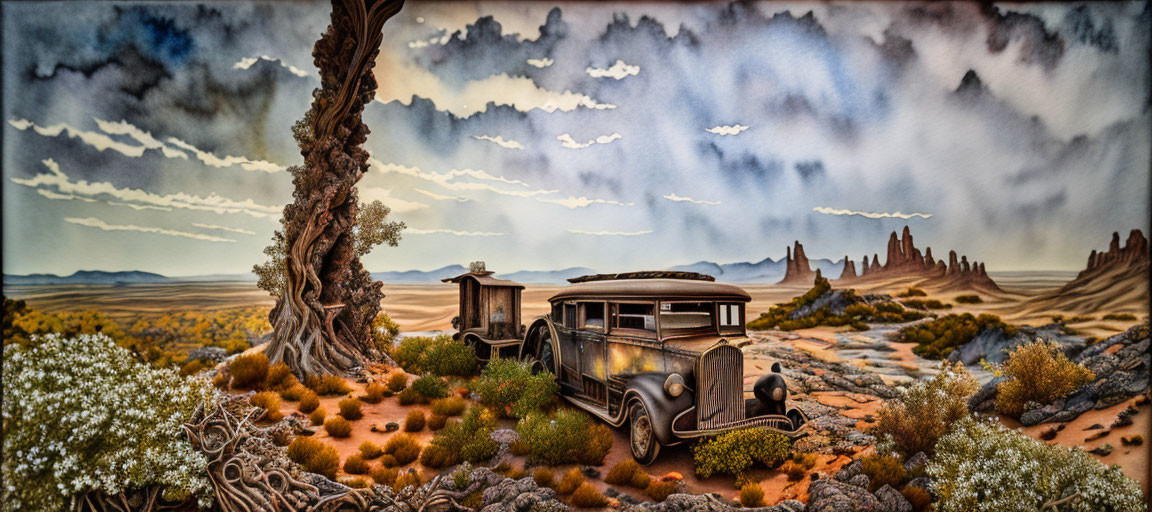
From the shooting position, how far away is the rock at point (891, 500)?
10.1 feet

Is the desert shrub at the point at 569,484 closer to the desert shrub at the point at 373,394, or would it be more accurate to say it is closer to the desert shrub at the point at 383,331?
the desert shrub at the point at 373,394

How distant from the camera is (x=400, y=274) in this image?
5.88 m

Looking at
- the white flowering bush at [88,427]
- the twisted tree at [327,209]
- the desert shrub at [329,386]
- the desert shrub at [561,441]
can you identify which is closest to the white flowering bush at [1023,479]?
the desert shrub at [561,441]

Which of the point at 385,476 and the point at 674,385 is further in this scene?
the point at 674,385

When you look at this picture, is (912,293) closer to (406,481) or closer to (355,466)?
(406,481)

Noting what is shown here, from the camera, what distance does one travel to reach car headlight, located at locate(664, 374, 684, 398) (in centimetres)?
360

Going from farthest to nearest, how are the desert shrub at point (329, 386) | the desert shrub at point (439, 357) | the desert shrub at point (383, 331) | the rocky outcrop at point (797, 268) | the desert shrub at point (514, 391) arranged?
1. the desert shrub at point (383, 331)
2. the desert shrub at point (439, 357)
3. the rocky outcrop at point (797, 268)
4. the desert shrub at point (329, 386)
5. the desert shrub at point (514, 391)

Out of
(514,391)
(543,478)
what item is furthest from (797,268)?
(543,478)

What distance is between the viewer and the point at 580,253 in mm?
5566

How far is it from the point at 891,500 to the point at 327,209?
255 inches

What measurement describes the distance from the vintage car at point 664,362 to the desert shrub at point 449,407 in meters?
1.26

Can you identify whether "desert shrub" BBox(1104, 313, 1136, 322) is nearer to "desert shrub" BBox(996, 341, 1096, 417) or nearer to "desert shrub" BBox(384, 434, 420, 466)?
"desert shrub" BBox(996, 341, 1096, 417)

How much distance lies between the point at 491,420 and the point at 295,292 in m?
3.30

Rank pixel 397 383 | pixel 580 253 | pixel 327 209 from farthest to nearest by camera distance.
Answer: pixel 580 253 < pixel 327 209 < pixel 397 383
